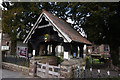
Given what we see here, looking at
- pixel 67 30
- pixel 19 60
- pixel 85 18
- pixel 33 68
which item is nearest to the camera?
pixel 33 68

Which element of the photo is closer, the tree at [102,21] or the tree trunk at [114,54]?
the tree at [102,21]

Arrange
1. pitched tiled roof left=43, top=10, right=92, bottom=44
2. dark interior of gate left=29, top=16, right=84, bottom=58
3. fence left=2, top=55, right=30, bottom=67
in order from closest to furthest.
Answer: pitched tiled roof left=43, top=10, right=92, bottom=44 < dark interior of gate left=29, top=16, right=84, bottom=58 < fence left=2, top=55, right=30, bottom=67

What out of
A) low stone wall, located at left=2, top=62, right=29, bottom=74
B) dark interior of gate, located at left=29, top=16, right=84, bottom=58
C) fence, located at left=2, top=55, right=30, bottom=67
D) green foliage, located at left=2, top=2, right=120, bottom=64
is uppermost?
green foliage, located at left=2, top=2, right=120, bottom=64

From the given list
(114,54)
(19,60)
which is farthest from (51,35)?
(114,54)

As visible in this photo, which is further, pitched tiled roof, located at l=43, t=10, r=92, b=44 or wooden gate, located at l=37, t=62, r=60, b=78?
pitched tiled roof, located at l=43, t=10, r=92, b=44

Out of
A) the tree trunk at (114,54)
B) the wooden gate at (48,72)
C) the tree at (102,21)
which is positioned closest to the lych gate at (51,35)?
the wooden gate at (48,72)

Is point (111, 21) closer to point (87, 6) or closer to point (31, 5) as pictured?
point (87, 6)

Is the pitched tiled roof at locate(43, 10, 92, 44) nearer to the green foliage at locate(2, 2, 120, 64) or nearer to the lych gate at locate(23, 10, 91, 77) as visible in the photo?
the lych gate at locate(23, 10, 91, 77)

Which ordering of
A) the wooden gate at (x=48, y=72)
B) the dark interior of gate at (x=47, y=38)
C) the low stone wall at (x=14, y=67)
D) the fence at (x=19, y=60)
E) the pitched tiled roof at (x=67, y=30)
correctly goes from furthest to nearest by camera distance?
the fence at (x=19, y=60)
the low stone wall at (x=14, y=67)
the dark interior of gate at (x=47, y=38)
the pitched tiled roof at (x=67, y=30)
the wooden gate at (x=48, y=72)

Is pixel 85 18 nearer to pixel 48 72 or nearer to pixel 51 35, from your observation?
pixel 51 35

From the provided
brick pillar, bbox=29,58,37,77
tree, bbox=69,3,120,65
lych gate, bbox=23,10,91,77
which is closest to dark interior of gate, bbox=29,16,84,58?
lych gate, bbox=23,10,91,77

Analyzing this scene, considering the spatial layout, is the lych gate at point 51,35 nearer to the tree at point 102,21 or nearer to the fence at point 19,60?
the fence at point 19,60

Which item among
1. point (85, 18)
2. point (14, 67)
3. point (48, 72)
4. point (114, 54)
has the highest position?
point (85, 18)

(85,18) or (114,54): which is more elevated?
(85,18)
